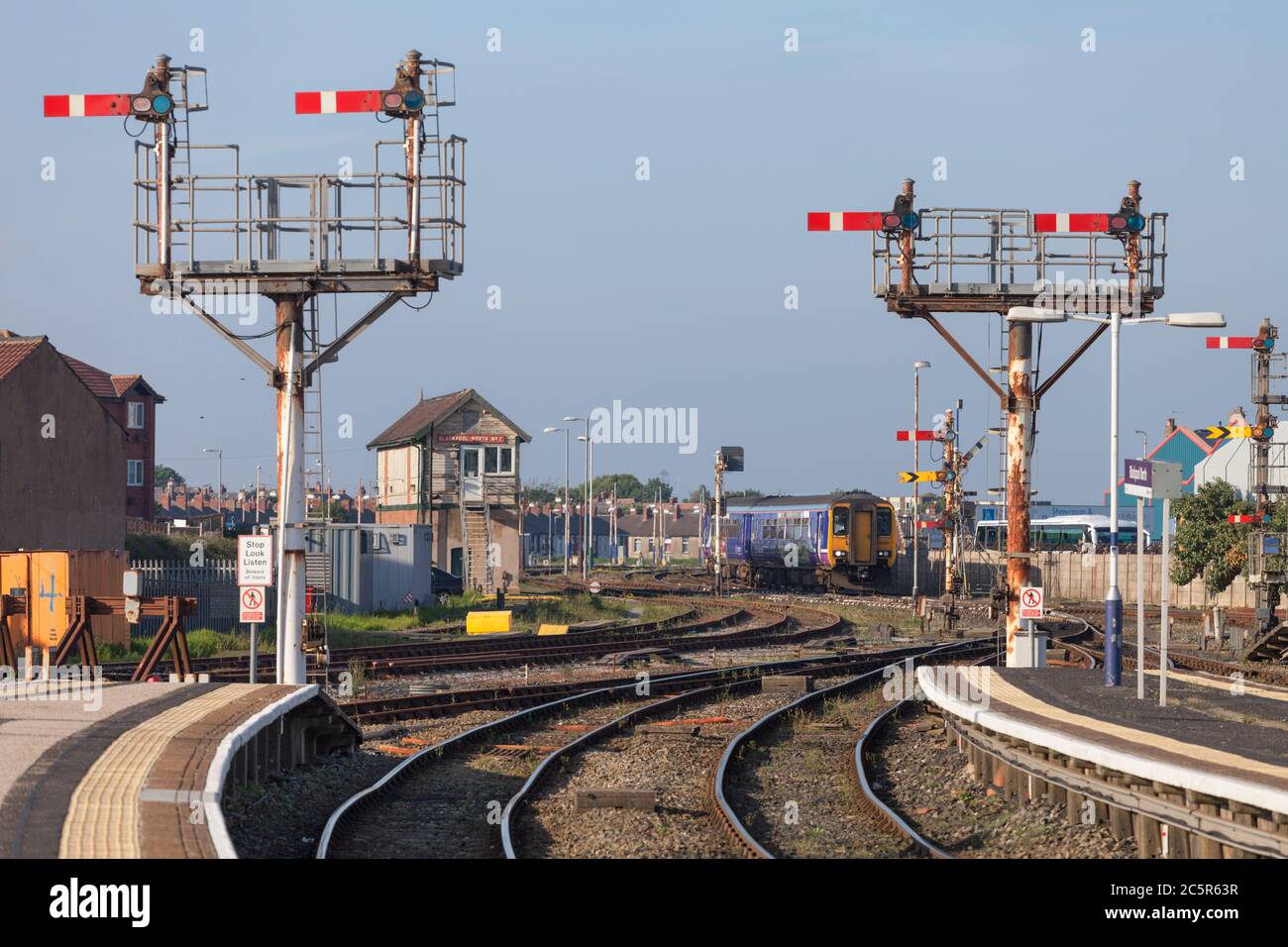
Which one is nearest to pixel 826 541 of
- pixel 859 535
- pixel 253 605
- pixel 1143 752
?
pixel 859 535

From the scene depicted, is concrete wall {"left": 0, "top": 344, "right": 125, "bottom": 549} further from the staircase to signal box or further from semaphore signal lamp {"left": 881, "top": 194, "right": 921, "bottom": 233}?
semaphore signal lamp {"left": 881, "top": 194, "right": 921, "bottom": 233}

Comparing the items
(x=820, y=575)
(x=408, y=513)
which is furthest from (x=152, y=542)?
(x=820, y=575)

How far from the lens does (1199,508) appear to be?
5000 cm

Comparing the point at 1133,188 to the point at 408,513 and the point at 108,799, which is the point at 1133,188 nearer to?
the point at 108,799

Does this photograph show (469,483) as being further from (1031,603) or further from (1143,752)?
(1143,752)

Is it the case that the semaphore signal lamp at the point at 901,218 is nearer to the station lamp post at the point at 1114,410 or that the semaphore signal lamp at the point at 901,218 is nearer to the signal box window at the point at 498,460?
the station lamp post at the point at 1114,410

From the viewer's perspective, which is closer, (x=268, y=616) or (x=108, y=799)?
(x=108, y=799)

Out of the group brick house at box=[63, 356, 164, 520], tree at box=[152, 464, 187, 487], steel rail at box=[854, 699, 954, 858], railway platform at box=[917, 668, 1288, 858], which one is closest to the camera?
railway platform at box=[917, 668, 1288, 858]

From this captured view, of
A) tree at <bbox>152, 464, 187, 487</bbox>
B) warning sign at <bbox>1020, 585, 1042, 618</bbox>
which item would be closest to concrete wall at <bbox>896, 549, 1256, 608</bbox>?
warning sign at <bbox>1020, 585, 1042, 618</bbox>

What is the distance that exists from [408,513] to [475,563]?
15.8 ft

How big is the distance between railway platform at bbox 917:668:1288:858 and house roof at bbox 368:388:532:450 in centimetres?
3688

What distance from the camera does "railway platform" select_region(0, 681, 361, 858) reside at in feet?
30.2

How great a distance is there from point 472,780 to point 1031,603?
10.2 metres

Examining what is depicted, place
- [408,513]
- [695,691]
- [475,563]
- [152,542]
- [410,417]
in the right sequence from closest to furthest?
[695,691] → [152,542] → [475,563] → [408,513] → [410,417]
